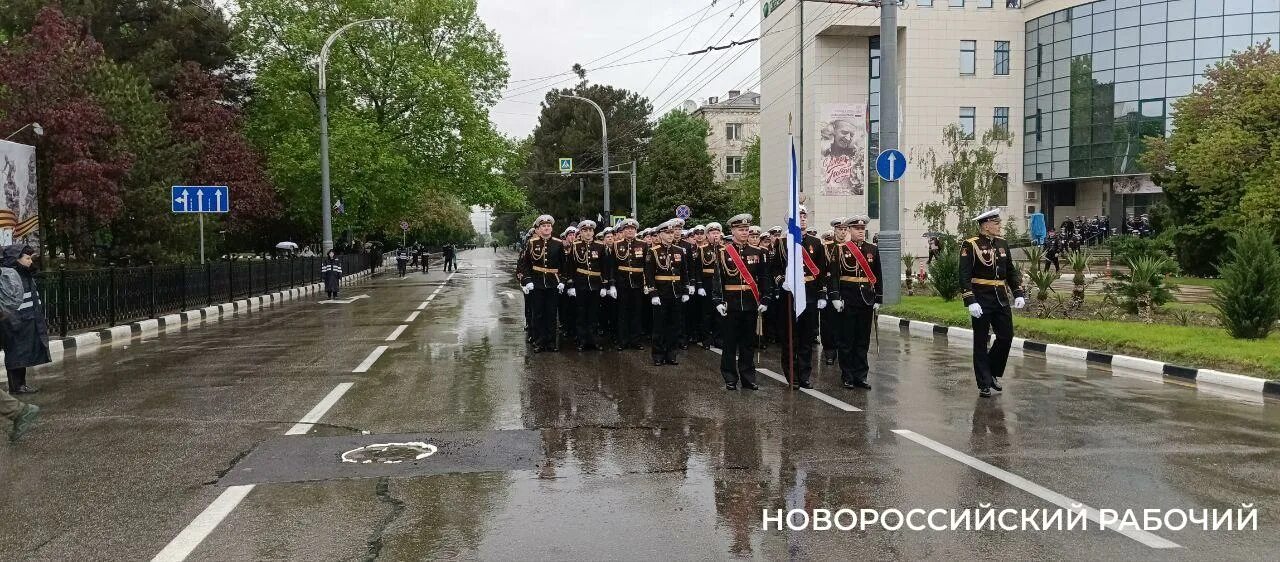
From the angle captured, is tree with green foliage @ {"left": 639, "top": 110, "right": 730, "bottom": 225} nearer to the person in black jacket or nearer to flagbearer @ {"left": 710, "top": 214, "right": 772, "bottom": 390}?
the person in black jacket

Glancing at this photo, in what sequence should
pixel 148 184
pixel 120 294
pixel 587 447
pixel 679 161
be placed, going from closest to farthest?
pixel 587 447, pixel 120 294, pixel 148 184, pixel 679 161

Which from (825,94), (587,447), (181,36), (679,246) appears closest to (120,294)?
(679,246)

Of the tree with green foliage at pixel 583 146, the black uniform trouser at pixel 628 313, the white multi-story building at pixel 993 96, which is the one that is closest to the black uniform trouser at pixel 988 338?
the black uniform trouser at pixel 628 313

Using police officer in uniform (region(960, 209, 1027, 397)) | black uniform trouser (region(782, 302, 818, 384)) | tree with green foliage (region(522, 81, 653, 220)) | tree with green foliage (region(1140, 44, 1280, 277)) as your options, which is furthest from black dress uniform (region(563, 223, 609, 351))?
tree with green foliage (region(522, 81, 653, 220))

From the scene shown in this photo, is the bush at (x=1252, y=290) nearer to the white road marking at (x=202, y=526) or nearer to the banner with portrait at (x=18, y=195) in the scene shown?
the white road marking at (x=202, y=526)

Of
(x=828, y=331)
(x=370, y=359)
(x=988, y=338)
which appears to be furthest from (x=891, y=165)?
(x=370, y=359)

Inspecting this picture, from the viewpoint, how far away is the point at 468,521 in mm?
5172

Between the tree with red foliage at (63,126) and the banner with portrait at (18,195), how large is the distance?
2.91ft

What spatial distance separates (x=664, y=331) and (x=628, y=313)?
6.25ft

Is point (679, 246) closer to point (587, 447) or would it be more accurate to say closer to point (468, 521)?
point (587, 447)

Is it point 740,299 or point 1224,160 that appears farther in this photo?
point 1224,160

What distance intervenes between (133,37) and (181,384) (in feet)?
101

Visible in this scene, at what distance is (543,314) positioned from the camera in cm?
1325

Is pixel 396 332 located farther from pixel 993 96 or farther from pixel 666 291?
pixel 993 96
